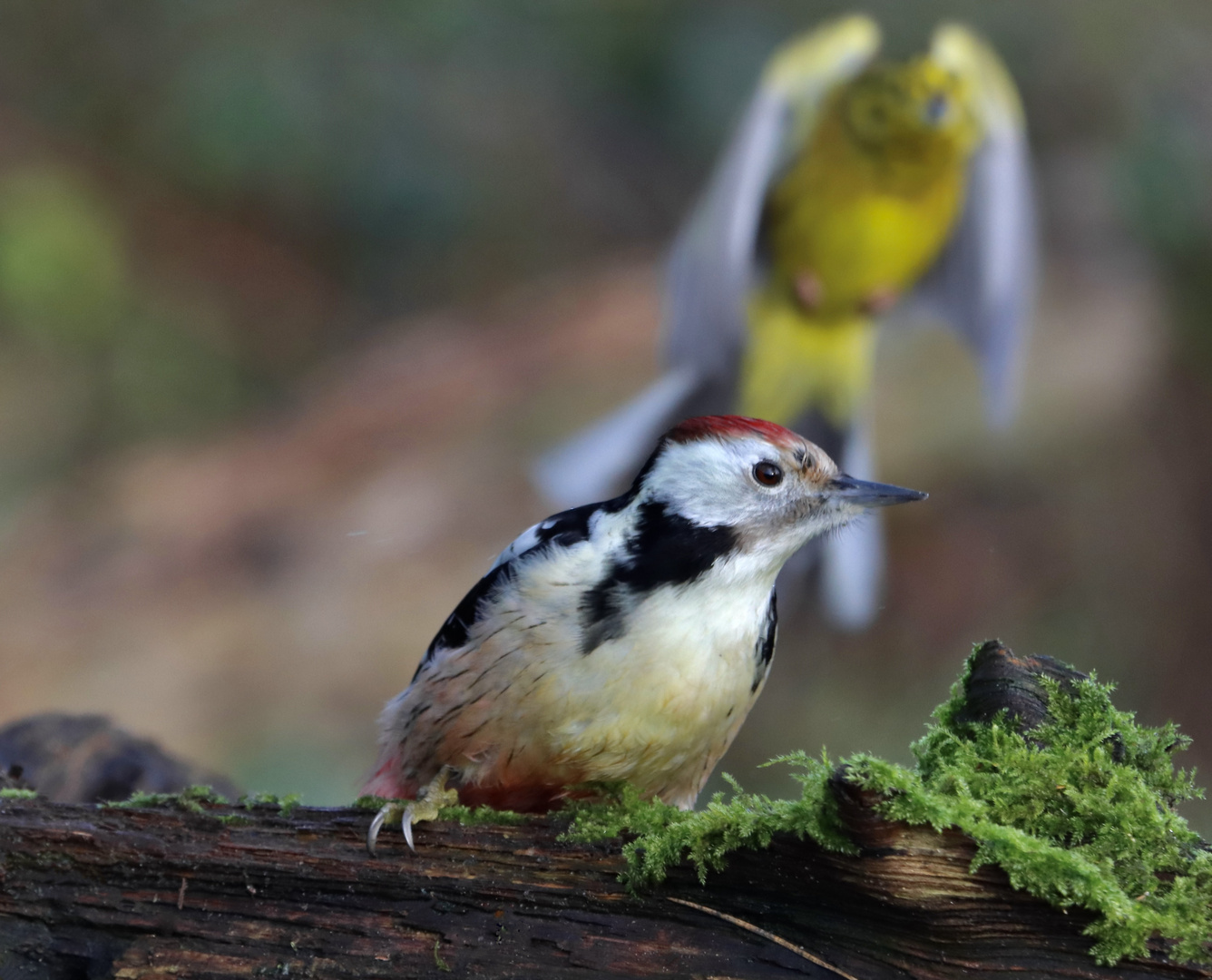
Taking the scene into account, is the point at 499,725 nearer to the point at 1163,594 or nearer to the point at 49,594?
the point at 49,594

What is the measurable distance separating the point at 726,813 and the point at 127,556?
392 centimetres

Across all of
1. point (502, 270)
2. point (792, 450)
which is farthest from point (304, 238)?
point (792, 450)

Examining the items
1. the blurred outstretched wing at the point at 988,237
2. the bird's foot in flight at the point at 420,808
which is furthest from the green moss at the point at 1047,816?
the blurred outstretched wing at the point at 988,237

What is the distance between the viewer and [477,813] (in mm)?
1440

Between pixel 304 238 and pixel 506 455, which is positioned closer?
pixel 506 455

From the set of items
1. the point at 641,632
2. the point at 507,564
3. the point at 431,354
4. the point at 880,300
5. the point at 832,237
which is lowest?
the point at 641,632

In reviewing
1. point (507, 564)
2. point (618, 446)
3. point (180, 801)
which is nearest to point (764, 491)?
point (507, 564)

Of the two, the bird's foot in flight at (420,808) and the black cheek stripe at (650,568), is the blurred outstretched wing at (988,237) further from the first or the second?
the bird's foot in flight at (420,808)

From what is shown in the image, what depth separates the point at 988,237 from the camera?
140 inches

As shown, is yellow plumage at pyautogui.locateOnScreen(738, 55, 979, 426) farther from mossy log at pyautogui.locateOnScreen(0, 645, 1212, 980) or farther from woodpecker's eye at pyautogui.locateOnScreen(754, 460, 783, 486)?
mossy log at pyautogui.locateOnScreen(0, 645, 1212, 980)

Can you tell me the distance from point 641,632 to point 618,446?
1977 millimetres

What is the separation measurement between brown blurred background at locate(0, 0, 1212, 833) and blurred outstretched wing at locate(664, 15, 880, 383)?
0.68 meters

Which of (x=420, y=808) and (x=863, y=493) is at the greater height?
(x=863, y=493)

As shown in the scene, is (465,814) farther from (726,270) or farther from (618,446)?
(726,270)
